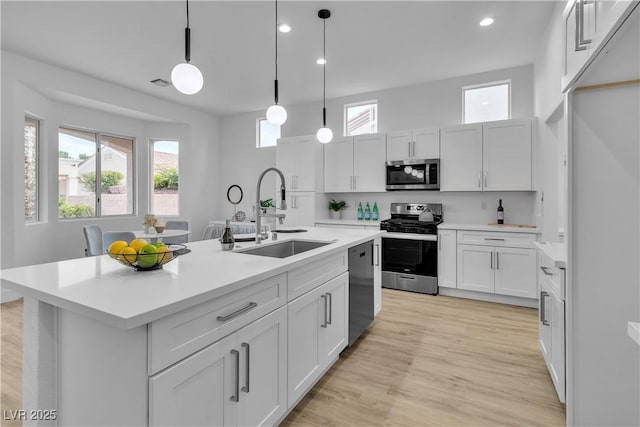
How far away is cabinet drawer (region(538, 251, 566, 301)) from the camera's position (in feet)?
5.70

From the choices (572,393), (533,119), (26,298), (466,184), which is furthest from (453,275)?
(26,298)

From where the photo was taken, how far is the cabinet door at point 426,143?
14.4ft

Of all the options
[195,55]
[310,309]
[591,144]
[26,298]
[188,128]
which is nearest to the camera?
[26,298]

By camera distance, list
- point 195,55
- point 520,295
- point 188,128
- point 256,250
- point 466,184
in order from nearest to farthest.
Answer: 1. point 256,250
2. point 520,295
3. point 195,55
4. point 466,184
5. point 188,128

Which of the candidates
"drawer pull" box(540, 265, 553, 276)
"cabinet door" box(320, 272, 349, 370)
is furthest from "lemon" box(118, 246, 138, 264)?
"drawer pull" box(540, 265, 553, 276)

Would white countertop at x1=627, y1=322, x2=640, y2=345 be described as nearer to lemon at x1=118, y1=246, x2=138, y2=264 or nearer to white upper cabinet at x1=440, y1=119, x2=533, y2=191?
lemon at x1=118, y1=246, x2=138, y2=264

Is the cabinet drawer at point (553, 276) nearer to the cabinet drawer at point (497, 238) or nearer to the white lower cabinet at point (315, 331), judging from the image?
the white lower cabinet at point (315, 331)

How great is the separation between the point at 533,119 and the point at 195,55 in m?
4.14

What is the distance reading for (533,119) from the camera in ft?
12.5

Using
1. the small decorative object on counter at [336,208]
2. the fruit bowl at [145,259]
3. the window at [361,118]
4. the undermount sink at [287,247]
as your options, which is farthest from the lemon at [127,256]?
the window at [361,118]

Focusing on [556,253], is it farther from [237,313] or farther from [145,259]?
[145,259]

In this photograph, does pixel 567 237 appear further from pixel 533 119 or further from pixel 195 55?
pixel 195 55

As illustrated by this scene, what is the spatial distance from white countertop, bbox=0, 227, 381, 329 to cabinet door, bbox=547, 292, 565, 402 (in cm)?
142

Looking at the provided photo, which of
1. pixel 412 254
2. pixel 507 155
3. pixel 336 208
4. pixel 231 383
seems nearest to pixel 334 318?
pixel 231 383
